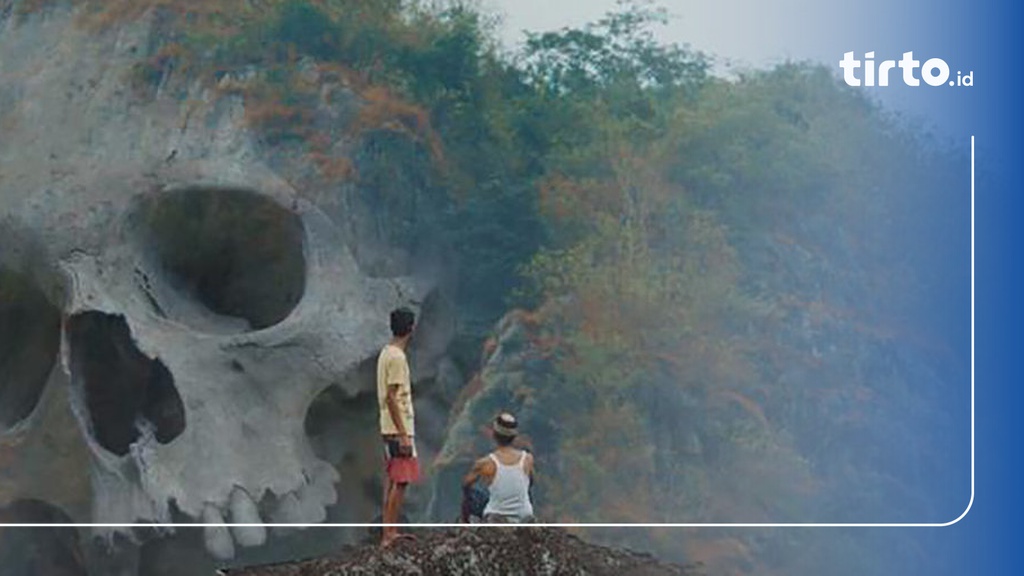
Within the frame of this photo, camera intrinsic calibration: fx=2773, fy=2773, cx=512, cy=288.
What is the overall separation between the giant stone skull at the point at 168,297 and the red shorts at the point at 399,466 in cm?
49

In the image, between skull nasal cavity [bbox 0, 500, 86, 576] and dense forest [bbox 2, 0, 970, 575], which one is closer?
skull nasal cavity [bbox 0, 500, 86, 576]

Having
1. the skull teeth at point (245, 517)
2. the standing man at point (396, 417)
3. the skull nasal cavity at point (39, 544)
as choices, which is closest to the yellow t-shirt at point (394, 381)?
the standing man at point (396, 417)

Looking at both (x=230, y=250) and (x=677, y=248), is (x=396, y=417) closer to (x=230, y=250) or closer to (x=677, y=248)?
(x=230, y=250)

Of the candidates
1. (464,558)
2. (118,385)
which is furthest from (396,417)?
(118,385)

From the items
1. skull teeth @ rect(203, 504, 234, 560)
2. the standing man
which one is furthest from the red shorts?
skull teeth @ rect(203, 504, 234, 560)

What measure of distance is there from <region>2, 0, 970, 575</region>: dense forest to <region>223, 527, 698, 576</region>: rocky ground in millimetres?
900

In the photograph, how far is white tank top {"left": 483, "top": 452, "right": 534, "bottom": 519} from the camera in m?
8.77

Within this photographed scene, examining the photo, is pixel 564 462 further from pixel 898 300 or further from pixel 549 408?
pixel 898 300

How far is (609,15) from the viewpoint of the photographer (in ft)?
31.6

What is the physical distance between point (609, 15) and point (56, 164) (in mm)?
1984

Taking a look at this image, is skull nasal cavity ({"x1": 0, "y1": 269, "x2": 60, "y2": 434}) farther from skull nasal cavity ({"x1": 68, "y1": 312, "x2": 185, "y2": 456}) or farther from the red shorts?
the red shorts

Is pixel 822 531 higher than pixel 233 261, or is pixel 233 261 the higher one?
pixel 233 261

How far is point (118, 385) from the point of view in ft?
31.1

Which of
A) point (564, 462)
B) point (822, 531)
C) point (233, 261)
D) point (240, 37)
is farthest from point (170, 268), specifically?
point (822, 531)
